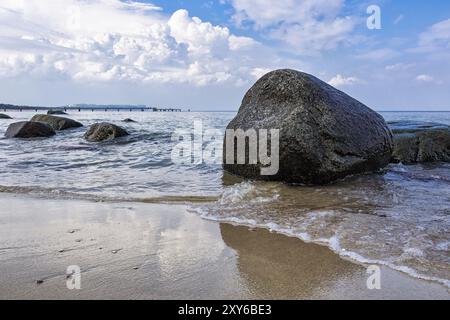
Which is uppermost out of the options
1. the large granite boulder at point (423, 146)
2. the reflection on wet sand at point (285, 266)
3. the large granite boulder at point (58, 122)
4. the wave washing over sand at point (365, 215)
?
the large granite boulder at point (58, 122)

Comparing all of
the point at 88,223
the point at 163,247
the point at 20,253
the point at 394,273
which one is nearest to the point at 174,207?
the point at 88,223

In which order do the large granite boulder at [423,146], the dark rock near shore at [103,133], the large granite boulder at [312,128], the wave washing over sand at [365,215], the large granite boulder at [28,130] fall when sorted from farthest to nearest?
the large granite boulder at [28,130] → the dark rock near shore at [103,133] → the large granite boulder at [423,146] → the large granite boulder at [312,128] → the wave washing over sand at [365,215]

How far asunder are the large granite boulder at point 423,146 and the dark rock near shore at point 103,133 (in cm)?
998

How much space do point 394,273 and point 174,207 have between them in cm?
305

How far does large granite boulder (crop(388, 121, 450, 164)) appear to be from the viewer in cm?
953

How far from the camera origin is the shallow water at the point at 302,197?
3.64 meters

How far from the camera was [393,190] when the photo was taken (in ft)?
20.6

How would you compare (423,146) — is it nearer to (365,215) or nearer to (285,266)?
(365,215)

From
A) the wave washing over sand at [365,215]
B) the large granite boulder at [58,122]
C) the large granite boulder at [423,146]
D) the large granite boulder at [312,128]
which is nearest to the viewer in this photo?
the wave washing over sand at [365,215]

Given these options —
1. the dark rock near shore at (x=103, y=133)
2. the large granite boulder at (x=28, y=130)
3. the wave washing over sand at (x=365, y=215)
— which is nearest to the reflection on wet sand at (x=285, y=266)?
the wave washing over sand at (x=365, y=215)

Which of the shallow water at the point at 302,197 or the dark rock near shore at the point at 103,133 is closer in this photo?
the shallow water at the point at 302,197

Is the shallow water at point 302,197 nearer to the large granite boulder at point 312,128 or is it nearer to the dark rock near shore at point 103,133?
the large granite boulder at point 312,128

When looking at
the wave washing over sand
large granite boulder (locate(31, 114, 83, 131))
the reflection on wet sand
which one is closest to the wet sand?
the reflection on wet sand
